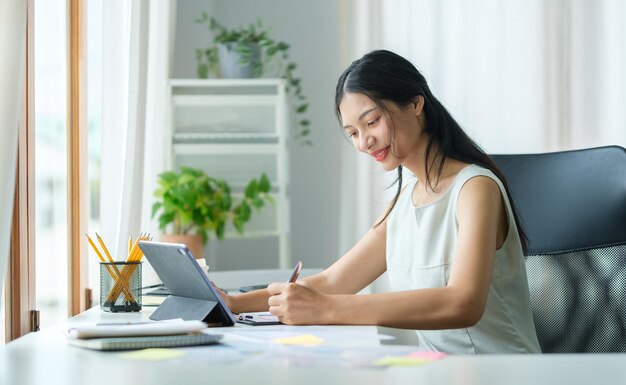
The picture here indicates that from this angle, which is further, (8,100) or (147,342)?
(8,100)

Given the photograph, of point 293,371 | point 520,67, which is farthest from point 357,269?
point 520,67

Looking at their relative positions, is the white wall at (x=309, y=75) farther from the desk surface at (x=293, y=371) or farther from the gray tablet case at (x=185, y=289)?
the desk surface at (x=293, y=371)

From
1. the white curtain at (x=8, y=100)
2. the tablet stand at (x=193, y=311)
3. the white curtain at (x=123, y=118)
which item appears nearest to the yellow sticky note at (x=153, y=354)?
the tablet stand at (x=193, y=311)

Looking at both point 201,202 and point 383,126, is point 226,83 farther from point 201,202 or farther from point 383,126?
point 383,126

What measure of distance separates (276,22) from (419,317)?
3.17 metres

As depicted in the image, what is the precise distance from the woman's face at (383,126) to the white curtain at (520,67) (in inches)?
82.6

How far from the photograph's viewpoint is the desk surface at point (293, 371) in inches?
36.8

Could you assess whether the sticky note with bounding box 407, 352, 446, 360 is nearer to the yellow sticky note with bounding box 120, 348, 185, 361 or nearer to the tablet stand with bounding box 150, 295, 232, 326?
the yellow sticky note with bounding box 120, 348, 185, 361

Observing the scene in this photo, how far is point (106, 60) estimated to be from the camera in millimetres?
2475

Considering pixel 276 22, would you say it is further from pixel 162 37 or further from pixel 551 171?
pixel 551 171

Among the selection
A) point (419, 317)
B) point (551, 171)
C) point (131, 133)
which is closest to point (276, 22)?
point (131, 133)

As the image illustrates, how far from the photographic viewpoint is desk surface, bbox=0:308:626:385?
94 cm

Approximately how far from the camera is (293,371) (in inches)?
39.6

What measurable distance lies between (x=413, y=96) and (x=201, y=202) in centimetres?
197
